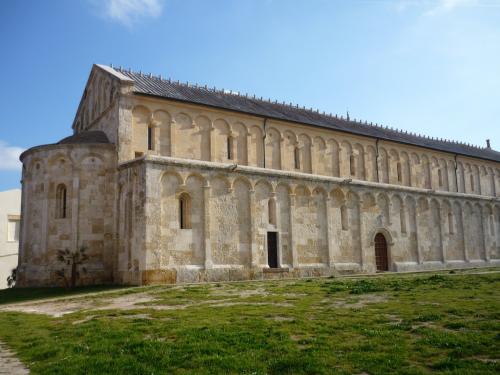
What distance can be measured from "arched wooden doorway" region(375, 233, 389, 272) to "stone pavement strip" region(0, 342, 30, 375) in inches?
1046

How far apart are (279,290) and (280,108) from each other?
75.8 ft

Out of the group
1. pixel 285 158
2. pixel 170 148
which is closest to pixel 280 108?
pixel 285 158

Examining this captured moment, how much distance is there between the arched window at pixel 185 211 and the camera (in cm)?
2475

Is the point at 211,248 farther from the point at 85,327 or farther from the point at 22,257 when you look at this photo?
the point at 85,327

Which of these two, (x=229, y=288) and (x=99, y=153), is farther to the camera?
(x=99, y=153)

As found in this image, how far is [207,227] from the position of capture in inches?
985

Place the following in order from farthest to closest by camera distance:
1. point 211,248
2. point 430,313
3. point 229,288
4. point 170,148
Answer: point 170,148 < point 211,248 < point 229,288 < point 430,313

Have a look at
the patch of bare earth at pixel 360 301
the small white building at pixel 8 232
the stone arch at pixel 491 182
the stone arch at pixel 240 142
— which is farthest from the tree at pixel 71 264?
the stone arch at pixel 491 182

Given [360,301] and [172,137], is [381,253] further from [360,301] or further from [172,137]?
[360,301]

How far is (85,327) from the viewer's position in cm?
1181

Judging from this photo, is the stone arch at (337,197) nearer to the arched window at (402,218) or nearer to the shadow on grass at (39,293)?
the arched window at (402,218)

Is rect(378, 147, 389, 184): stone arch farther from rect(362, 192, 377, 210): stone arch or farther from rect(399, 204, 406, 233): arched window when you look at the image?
rect(362, 192, 377, 210): stone arch

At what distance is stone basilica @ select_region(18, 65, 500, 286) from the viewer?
2452 cm

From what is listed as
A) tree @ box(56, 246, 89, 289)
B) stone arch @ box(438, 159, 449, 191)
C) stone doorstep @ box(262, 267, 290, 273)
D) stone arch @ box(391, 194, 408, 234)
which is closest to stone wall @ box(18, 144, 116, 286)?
tree @ box(56, 246, 89, 289)
